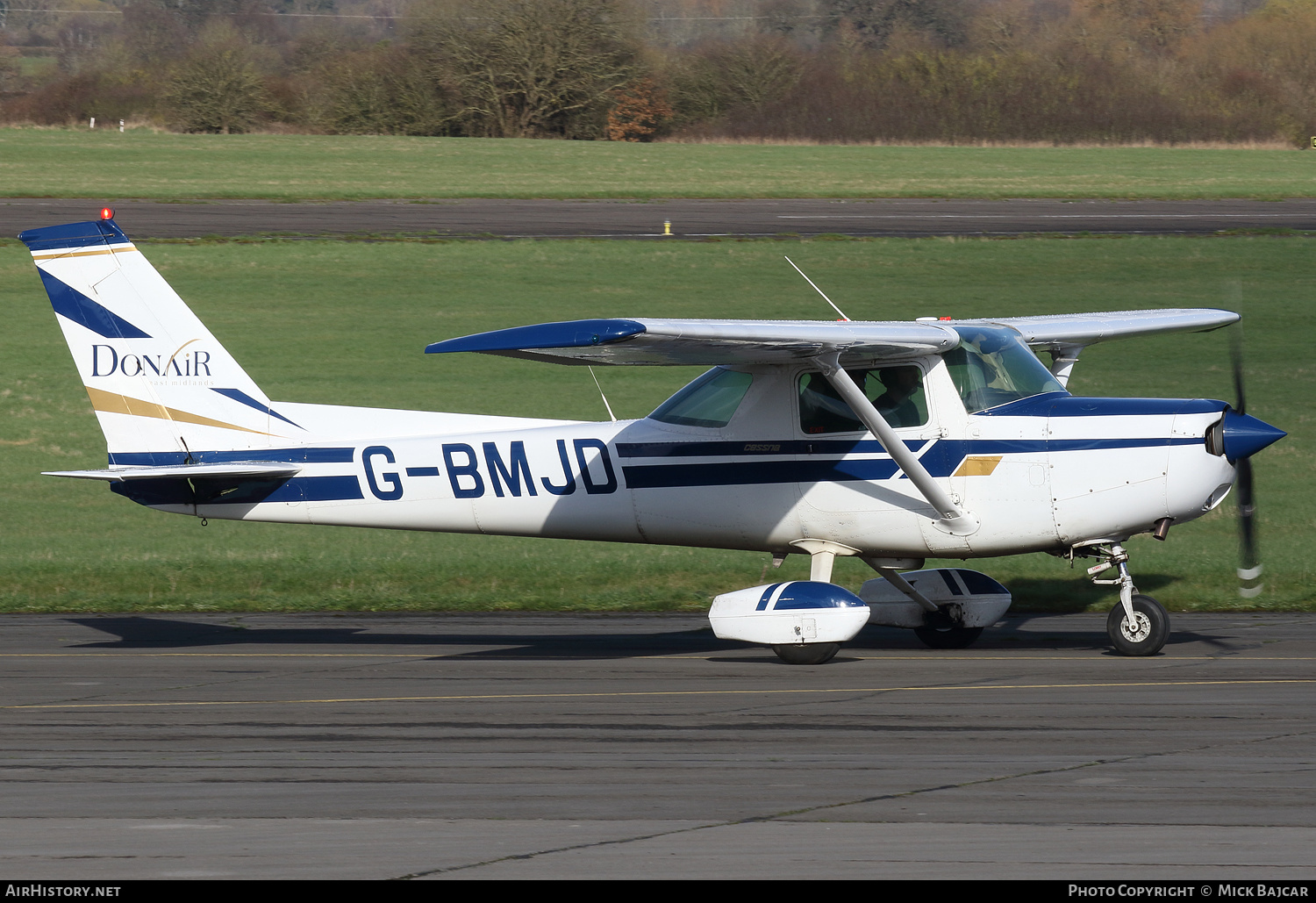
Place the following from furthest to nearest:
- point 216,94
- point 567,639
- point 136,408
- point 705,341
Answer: point 216,94 → point 567,639 → point 136,408 → point 705,341

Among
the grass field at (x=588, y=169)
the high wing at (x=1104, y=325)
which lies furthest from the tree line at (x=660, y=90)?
the high wing at (x=1104, y=325)

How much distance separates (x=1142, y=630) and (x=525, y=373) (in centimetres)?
1461

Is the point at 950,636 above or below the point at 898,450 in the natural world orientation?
below

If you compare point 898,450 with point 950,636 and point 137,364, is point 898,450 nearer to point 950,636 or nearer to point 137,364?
point 950,636

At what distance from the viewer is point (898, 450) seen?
1093 cm

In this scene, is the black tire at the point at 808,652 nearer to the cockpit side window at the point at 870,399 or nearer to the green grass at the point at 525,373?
the cockpit side window at the point at 870,399

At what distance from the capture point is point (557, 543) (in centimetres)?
1741

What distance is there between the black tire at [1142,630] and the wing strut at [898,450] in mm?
1224

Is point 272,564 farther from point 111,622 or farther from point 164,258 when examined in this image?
point 164,258

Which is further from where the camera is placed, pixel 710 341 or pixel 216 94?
pixel 216 94

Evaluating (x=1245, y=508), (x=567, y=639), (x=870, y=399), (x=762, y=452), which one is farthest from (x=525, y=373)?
(x=1245, y=508)

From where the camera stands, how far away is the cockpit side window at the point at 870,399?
11281 mm
